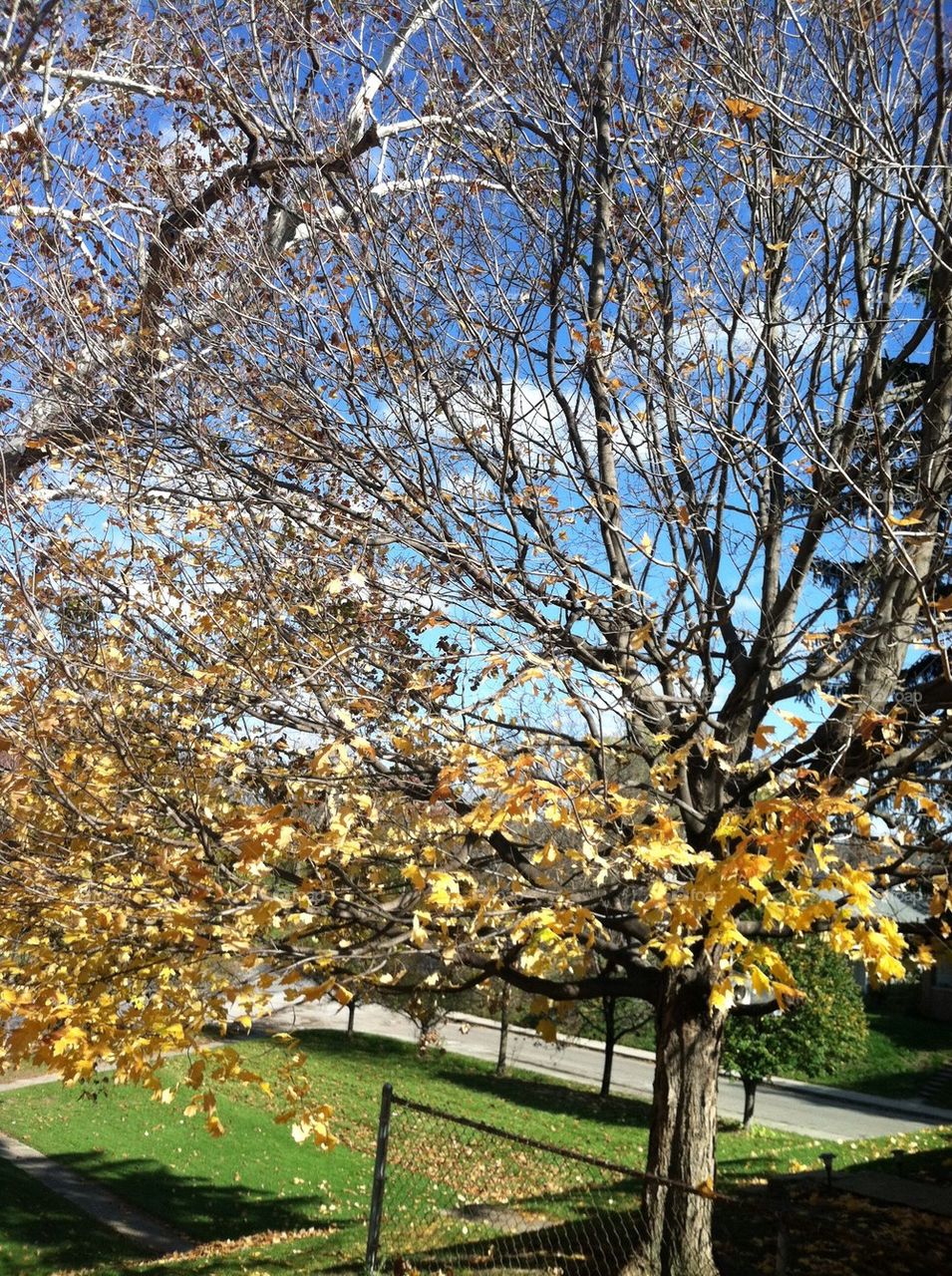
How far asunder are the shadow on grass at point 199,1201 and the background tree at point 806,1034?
24.3 feet

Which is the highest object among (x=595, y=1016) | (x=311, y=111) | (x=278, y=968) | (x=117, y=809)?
(x=311, y=111)

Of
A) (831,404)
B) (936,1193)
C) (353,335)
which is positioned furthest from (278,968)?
(936,1193)

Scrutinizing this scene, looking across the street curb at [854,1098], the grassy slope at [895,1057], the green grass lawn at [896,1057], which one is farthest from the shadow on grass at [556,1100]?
the green grass lawn at [896,1057]

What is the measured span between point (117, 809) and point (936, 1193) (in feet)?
26.3

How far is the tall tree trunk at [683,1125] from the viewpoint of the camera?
18.6 feet

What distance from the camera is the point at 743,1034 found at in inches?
668

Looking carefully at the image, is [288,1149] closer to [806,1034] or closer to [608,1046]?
[608,1046]

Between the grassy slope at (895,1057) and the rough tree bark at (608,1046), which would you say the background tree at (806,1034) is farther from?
the grassy slope at (895,1057)

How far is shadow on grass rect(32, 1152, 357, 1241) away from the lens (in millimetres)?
11945

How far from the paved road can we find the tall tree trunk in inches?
300

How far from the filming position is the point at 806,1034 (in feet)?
55.9

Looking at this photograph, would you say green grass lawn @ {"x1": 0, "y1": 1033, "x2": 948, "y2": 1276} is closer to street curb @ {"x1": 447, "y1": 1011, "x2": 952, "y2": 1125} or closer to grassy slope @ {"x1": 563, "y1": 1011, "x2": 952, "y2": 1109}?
street curb @ {"x1": 447, "y1": 1011, "x2": 952, "y2": 1125}

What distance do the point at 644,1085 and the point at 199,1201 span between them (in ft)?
39.9

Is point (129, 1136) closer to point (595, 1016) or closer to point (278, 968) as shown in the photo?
point (595, 1016)
